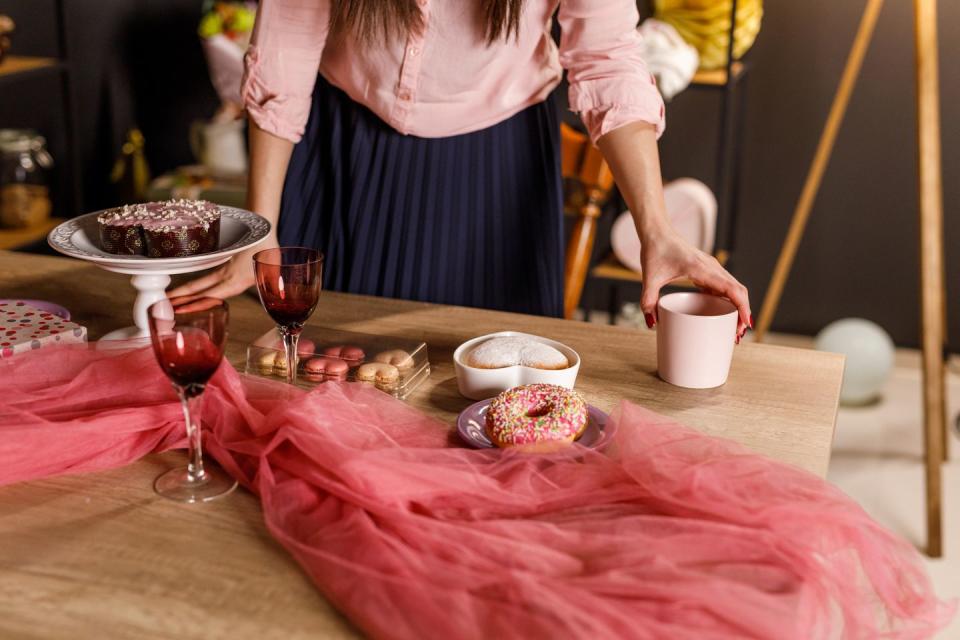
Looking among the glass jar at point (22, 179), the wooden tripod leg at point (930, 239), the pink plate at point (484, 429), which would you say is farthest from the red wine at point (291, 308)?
the glass jar at point (22, 179)

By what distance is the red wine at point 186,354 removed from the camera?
0.92 m

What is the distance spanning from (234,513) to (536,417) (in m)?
0.31

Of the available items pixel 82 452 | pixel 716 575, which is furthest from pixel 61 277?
pixel 716 575

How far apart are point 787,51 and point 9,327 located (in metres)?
2.90

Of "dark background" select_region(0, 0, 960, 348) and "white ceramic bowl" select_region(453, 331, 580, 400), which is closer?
"white ceramic bowl" select_region(453, 331, 580, 400)

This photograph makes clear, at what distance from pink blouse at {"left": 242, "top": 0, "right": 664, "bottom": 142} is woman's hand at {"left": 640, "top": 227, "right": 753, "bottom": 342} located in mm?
200

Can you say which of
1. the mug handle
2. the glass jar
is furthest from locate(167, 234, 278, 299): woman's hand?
the mug handle

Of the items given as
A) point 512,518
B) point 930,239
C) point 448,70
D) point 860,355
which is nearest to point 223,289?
point 448,70

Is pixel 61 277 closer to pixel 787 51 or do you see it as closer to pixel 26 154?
pixel 26 154

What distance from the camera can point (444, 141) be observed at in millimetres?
1653

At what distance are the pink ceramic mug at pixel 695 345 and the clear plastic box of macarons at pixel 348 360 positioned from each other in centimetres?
29

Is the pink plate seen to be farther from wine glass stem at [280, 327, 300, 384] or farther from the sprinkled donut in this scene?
wine glass stem at [280, 327, 300, 384]

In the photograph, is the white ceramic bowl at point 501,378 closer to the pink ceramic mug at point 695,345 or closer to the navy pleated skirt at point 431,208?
the pink ceramic mug at point 695,345

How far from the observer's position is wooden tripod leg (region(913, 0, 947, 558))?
7.55 feet
